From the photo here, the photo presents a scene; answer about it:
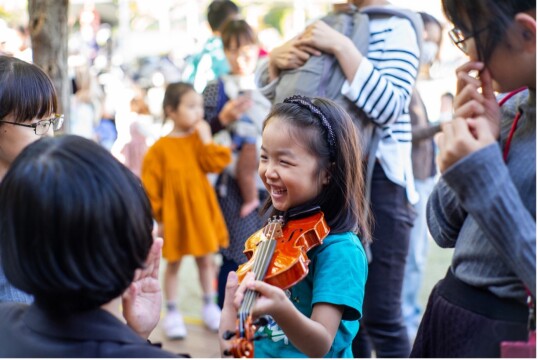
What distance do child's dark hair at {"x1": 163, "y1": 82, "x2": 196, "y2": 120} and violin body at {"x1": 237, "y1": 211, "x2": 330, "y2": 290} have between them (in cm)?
287

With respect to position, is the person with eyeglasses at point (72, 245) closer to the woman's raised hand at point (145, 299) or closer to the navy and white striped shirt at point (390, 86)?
the woman's raised hand at point (145, 299)

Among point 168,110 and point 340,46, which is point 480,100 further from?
point 168,110

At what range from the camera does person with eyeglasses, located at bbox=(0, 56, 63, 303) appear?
253cm

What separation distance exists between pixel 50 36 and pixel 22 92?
3.45 feet

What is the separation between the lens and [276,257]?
191 cm

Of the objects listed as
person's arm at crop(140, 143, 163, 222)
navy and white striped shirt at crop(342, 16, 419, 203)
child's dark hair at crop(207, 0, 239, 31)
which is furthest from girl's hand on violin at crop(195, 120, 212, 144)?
navy and white striped shirt at crop(342, 16, 419, 203)

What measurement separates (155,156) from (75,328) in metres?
3.46

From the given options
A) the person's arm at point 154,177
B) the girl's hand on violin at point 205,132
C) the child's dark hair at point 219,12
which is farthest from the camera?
the child's dark hair at point 219,12

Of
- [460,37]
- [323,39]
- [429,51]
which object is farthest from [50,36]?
[429,51]

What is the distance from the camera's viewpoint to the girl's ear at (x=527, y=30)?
4.95 ft

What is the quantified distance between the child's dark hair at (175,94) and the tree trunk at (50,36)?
A: 52.7 inches

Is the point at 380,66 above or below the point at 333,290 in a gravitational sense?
above

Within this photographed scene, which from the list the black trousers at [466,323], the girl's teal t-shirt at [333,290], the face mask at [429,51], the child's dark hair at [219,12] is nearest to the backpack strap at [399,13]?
the girl's teal t-shirt at [333,290]

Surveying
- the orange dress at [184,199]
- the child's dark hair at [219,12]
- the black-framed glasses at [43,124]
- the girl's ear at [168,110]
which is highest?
the child's dark hair at [219,12]
